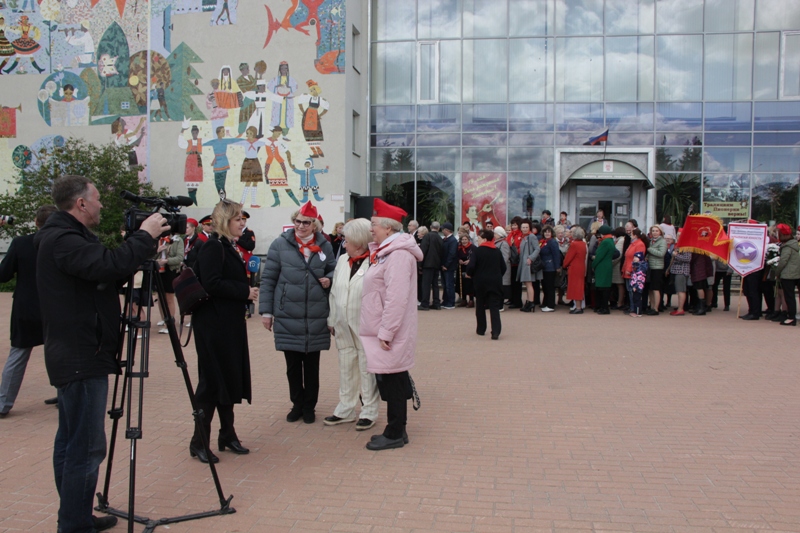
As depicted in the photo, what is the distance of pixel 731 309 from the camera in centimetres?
1597

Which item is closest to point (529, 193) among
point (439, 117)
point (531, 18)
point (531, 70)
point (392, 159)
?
point (439, 117)

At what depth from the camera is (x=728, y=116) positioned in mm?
22641

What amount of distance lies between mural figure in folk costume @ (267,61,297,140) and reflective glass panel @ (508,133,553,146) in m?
7.80

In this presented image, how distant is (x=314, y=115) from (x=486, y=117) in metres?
6.18

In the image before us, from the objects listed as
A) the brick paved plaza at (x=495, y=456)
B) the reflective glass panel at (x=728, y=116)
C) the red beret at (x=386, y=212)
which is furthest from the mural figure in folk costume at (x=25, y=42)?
the reflective glass panel at (x=728, y=116)

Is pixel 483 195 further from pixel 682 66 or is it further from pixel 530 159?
pixel 682 66

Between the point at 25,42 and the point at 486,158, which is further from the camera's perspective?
the point at 25,42

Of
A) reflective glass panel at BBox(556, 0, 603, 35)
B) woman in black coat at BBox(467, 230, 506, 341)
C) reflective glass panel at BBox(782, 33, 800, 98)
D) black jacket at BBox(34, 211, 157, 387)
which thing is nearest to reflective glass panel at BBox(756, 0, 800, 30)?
reflective glass panel at BBox(782, 33, 800, 98)

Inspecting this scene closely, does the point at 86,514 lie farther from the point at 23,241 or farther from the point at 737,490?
the point at 737,490

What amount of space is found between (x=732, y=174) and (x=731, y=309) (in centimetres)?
877

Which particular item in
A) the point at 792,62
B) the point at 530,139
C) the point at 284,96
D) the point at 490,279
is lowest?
the point at 490,279

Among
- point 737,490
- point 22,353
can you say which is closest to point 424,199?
point 22,353

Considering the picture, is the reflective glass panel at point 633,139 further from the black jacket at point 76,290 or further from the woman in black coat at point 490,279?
the black jacket at point 76,290

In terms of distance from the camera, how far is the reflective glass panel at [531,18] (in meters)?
23.3
